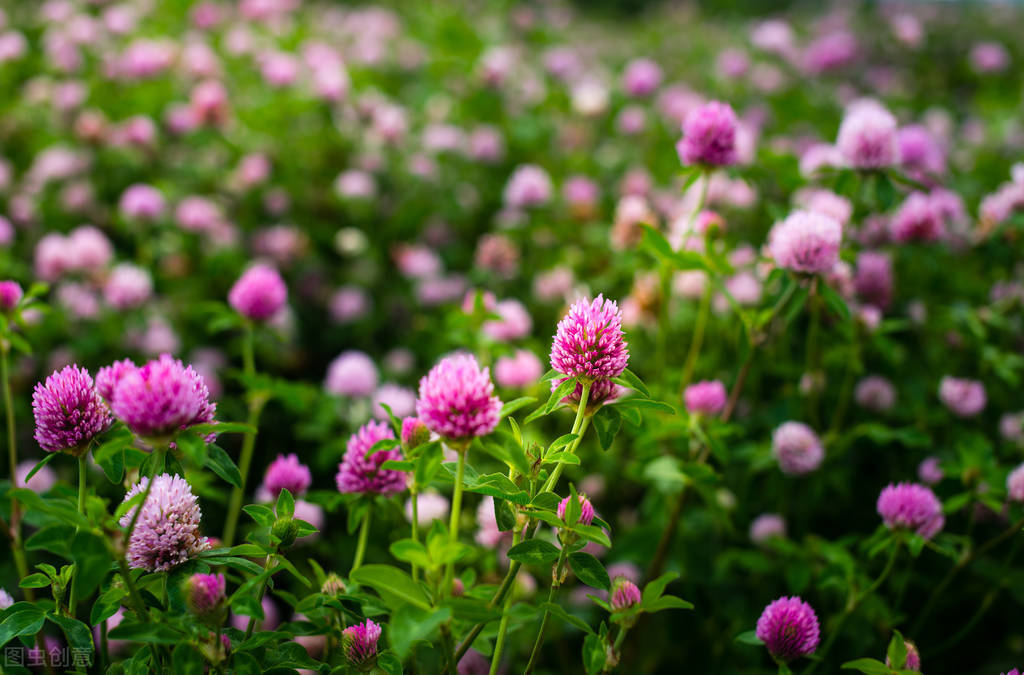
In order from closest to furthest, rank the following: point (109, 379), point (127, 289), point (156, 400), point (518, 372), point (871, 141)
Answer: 1. point (156, 400)
2. point (109, 379)
3. point (871, 141)
4. point (518, 372)
5. point (127, 289)

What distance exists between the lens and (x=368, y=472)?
1355 mm

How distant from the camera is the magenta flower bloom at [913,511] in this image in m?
1.51

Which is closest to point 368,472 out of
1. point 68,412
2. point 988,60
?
point 68,412

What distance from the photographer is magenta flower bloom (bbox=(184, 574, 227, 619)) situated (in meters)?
1.05

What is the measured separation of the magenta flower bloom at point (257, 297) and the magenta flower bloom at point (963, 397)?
196cm

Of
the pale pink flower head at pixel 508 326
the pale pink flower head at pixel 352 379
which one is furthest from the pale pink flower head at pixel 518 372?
the pale pink flower head at pixel 352 379

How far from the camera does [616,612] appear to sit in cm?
119

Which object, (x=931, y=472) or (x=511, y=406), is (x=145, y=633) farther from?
(x=931, y=472)

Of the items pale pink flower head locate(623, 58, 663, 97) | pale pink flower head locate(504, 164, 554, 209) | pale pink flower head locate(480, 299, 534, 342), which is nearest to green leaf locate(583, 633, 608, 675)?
pale pink flower head locate(480, 299, 534, 342)

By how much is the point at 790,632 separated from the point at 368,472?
0.84 meters

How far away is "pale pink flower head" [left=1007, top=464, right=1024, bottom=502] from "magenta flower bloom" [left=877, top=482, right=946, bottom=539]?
0.21 m

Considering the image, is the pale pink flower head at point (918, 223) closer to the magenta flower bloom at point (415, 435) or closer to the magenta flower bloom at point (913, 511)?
the magenta flower bloom at point (913, 511)

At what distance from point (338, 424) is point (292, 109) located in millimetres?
2121

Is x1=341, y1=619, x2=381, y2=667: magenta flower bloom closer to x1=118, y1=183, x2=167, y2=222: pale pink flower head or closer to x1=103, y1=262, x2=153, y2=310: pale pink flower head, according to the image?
x1=103, y1=262, x2=153, y2=310: pale pink flower head
